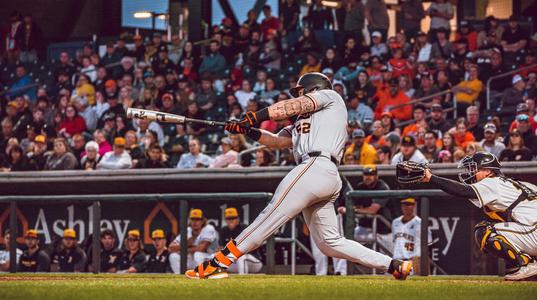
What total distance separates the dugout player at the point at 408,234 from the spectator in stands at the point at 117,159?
→ 466 centimetres

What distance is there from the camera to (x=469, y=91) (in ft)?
52.8

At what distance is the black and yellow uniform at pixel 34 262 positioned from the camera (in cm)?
1345

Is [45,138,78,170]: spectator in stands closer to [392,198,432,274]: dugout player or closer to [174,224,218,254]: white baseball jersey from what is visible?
[174,224,218,254]: white baseball jersey

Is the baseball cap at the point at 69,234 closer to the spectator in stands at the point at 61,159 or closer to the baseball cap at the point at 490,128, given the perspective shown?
the spectator in stands at the point at 61,159

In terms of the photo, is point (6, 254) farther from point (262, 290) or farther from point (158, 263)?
point (262, 290)

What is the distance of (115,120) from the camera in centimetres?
1816

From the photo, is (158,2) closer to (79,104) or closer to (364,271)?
(79,104)

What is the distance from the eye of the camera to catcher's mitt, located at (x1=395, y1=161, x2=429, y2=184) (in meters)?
8.55

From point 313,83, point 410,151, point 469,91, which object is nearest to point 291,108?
point 313,83

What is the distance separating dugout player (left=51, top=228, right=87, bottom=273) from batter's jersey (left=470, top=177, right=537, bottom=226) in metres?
5.99

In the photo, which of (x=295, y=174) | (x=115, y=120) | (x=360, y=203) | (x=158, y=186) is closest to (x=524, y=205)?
(x=295, y=174)

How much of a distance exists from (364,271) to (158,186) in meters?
3.18

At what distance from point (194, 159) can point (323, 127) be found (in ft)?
22.9

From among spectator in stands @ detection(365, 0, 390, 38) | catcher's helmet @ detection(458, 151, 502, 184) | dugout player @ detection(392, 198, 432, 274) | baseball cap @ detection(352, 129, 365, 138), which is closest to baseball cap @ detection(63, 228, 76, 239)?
baseball cap @ detection(352, 129, 365, 138)
